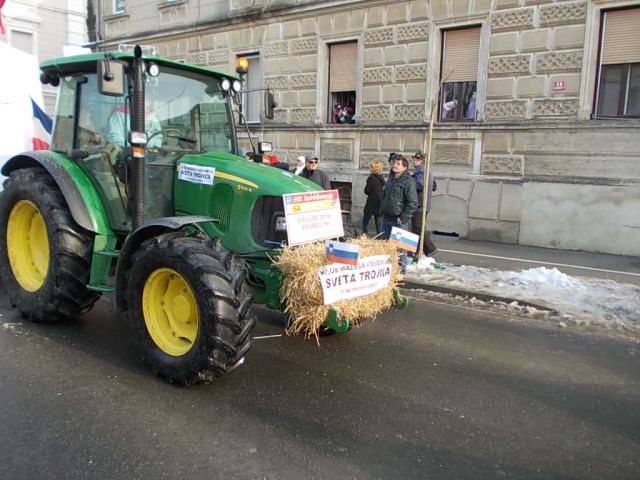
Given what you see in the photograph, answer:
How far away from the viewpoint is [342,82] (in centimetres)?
1291

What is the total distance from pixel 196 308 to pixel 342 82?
10.2m

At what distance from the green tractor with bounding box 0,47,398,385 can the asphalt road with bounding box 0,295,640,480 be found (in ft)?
1.34

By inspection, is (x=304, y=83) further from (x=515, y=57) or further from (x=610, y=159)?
(x=610, y=159)

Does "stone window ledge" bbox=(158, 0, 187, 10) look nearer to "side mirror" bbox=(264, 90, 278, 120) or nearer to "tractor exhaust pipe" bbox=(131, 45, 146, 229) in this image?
"side mirror" bbox=(264, 90, 278, 120)

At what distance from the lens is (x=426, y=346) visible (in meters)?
4.98

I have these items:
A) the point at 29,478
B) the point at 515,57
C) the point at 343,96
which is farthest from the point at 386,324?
the point at 343,96

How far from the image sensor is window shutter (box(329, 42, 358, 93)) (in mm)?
12633

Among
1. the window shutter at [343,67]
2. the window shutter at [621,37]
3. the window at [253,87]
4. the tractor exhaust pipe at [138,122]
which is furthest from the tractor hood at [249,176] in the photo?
the window at [253,87]

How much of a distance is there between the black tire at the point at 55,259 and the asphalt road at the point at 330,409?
22 centimetres

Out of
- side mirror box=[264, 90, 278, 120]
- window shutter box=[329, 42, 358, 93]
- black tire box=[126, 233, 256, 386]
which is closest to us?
black tire box=[126, 233, 256, 386]

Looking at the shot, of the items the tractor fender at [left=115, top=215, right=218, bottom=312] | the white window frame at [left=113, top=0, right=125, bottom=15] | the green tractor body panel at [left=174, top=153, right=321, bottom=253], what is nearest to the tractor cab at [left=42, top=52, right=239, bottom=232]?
the green tractor body panel at [left=174, top=153, right=321, bottom=253]

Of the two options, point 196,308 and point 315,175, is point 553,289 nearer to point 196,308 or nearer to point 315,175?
point 315,175

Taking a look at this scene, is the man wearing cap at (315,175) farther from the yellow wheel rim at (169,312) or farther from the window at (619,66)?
the window at (619,66)

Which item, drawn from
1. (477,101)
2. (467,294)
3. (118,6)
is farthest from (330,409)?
(118,6)
